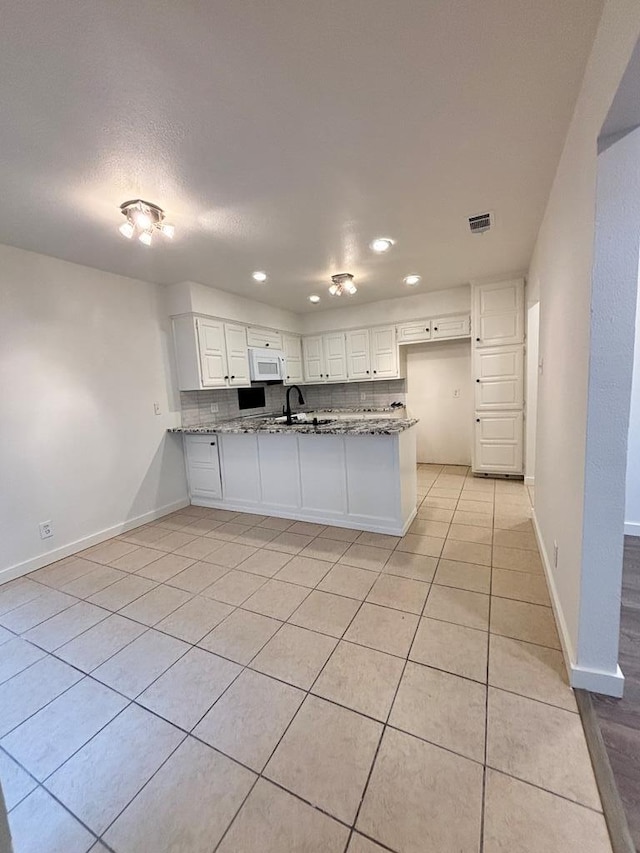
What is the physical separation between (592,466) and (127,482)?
3.68m

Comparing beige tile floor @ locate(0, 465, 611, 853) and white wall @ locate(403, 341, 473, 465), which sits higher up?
white wall @ locate(403, 341, 473, 465)

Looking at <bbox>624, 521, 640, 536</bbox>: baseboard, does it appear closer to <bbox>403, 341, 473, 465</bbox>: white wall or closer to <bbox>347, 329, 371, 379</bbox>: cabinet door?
<bbox>403, 341, 473, 465</bbox>: white wall

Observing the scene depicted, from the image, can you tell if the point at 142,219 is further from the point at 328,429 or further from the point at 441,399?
the point at 441,399

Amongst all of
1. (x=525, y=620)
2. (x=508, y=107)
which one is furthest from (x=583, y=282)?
(x=525, y=620)

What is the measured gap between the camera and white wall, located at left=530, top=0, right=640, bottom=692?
44.2 inches

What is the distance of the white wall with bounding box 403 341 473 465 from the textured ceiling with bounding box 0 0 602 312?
2.52 m

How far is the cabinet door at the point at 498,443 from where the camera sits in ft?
13.6

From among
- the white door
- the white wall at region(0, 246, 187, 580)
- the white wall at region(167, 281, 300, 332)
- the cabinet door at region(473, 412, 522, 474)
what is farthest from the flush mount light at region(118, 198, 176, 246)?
the cabinet door at region(473, 412, 522, 474)

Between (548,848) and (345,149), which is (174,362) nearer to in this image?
(345,149)

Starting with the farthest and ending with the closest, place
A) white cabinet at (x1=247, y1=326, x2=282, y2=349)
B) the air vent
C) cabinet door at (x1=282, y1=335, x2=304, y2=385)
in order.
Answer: cabinet door at (x1=282, y1=335, x2=304, y2=385), white cabinet at (x1=247, y1=326, x2=282, y2=349), the air vent

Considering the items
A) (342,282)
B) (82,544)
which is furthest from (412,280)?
(82,544)

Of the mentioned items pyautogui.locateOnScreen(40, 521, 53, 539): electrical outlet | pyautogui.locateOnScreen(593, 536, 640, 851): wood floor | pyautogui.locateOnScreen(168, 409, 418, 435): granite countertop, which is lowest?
pyautogui.locateOnScreen(593, 536, 640, 851): wood floor

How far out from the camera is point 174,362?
12.9 ft

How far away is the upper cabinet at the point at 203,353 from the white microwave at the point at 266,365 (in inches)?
12.3
